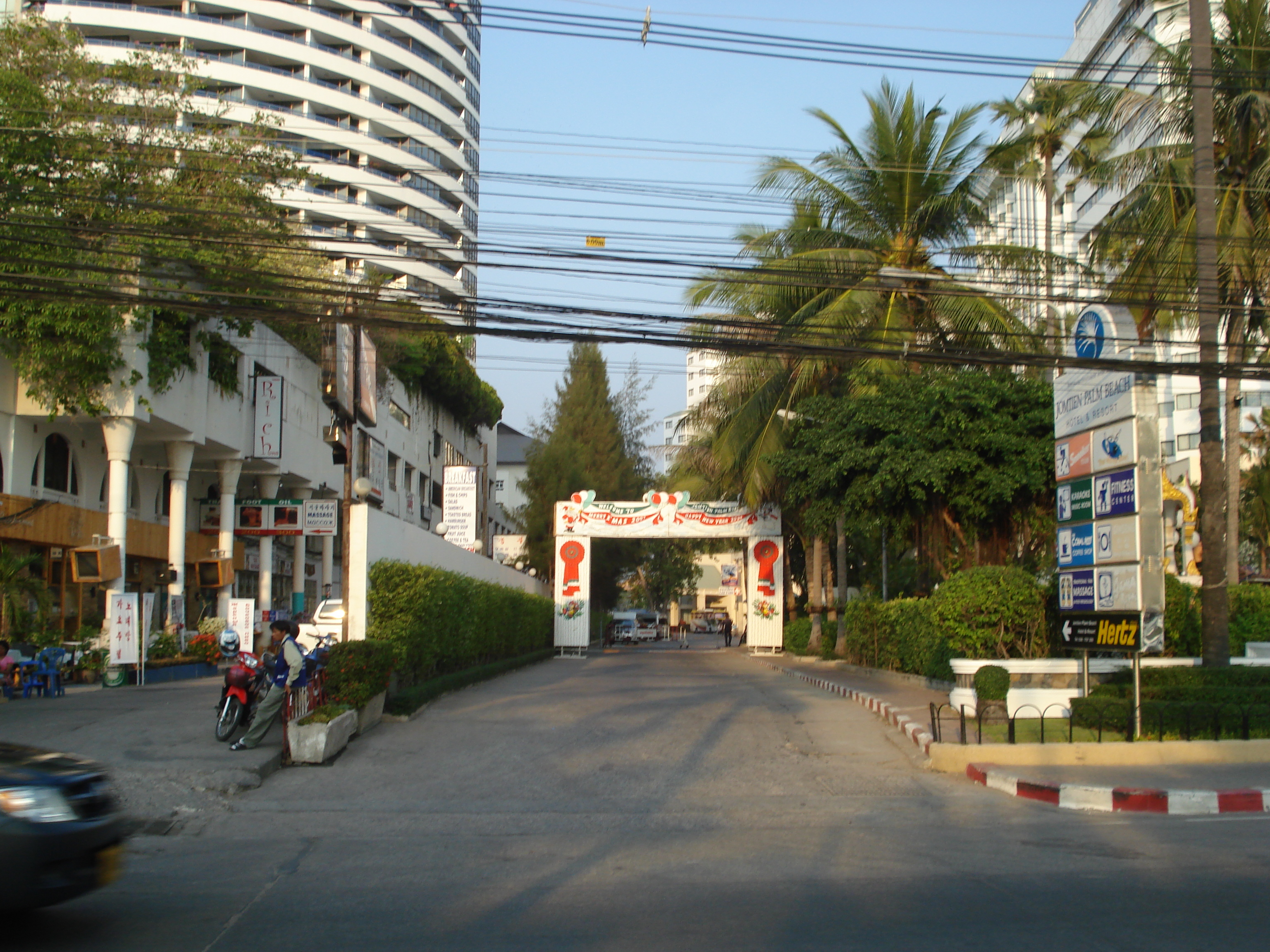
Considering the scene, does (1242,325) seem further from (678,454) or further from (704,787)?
(678,454)

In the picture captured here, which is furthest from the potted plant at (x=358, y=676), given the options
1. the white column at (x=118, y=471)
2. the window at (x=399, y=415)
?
the window at (x=399, y=415)

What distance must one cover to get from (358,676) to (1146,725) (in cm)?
992

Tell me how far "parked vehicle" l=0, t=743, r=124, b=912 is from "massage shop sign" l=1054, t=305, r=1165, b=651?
11.4 meters

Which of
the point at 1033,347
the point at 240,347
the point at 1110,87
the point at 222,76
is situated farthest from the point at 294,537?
the point at 222,76

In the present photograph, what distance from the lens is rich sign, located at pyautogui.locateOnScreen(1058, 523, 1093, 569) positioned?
14.4 meters

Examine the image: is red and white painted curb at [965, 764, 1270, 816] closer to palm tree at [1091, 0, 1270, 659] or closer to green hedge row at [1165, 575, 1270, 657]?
palm tree at [1091, 0, 1270, 659]

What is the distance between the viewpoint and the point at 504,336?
1378 cm

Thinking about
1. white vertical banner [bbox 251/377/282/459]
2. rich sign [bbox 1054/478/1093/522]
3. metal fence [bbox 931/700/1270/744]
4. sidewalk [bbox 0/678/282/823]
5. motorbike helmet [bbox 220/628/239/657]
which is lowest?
sidewalk [bbox 0/678/282/823]

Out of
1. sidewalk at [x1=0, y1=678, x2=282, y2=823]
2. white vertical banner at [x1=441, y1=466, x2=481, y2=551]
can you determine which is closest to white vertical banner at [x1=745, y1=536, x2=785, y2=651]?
white vertical banner at [x1=441, y1=466, x2=481, y2=551]

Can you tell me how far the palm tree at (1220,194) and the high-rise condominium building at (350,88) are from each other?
44.9 meters

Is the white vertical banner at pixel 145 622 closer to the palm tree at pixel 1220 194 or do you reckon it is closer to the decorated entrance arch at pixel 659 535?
the decorated entrance arch at pixel 659 535

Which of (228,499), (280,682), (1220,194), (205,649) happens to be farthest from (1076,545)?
(228,499)

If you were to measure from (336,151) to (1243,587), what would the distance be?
64400 mm

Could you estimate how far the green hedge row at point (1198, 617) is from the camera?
1927cm
